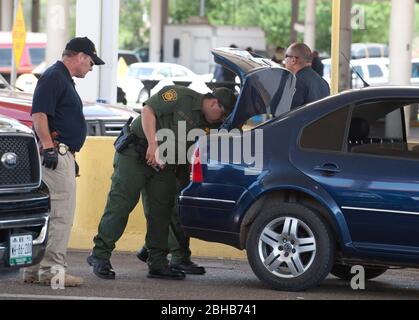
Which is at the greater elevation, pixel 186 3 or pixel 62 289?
pixel 186 3

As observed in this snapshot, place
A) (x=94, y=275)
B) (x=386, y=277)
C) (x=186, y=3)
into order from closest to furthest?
(x=94, y=275) → (x=386, y=277) → (x=186, y=3)

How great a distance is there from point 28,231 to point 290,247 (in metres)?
2.04

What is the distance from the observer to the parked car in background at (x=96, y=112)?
13.3m

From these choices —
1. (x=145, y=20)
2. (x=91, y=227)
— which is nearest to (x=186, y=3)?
(x=145, y=20)

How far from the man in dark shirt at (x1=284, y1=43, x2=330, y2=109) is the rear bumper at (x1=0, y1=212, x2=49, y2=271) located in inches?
126

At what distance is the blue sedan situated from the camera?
8320 millimetres

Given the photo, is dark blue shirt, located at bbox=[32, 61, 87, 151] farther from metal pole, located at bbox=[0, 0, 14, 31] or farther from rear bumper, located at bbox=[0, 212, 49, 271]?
metal pole, located at bbox=[0, 0, 14, 31]

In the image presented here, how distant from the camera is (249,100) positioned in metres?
9.04

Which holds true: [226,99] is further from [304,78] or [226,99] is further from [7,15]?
[7,15]

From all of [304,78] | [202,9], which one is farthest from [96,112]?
[202,9]

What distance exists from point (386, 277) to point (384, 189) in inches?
76.1

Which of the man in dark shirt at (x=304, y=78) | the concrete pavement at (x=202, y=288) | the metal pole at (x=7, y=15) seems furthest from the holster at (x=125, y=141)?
the metal pole at (x=7, y=15)

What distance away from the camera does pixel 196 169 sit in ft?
29.3
